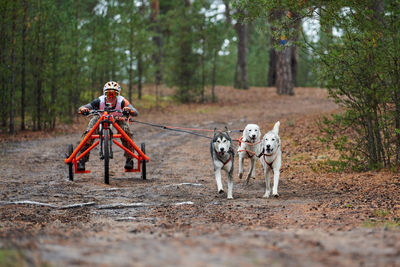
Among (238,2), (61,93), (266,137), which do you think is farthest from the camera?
(61,93)

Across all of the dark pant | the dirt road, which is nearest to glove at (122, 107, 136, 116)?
the dark pant

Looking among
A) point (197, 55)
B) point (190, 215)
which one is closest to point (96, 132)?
point (190, 215)

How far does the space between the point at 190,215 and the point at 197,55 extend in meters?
27.7

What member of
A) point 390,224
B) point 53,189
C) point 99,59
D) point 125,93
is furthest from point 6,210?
point 125,93

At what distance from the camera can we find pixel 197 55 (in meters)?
34.1

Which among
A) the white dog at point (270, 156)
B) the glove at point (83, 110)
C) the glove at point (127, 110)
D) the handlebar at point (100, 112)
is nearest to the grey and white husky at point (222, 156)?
the white dog at point (270, 156)

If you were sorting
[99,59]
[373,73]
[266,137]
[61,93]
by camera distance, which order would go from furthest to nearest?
1. [99,59]
2. [61,93]
3. [373,73]
4. [266,137]

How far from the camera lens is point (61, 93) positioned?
2309cm

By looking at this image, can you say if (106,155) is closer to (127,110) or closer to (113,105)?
(127,110)

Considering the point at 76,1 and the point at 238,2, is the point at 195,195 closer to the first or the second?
the point at 238,2

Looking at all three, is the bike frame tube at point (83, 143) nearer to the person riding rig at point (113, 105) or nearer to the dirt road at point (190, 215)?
the person riding rig at point (113, 105)

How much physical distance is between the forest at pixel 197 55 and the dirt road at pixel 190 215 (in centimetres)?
165

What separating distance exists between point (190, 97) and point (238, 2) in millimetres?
24204

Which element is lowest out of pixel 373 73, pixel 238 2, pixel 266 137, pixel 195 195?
pixel 195 195
